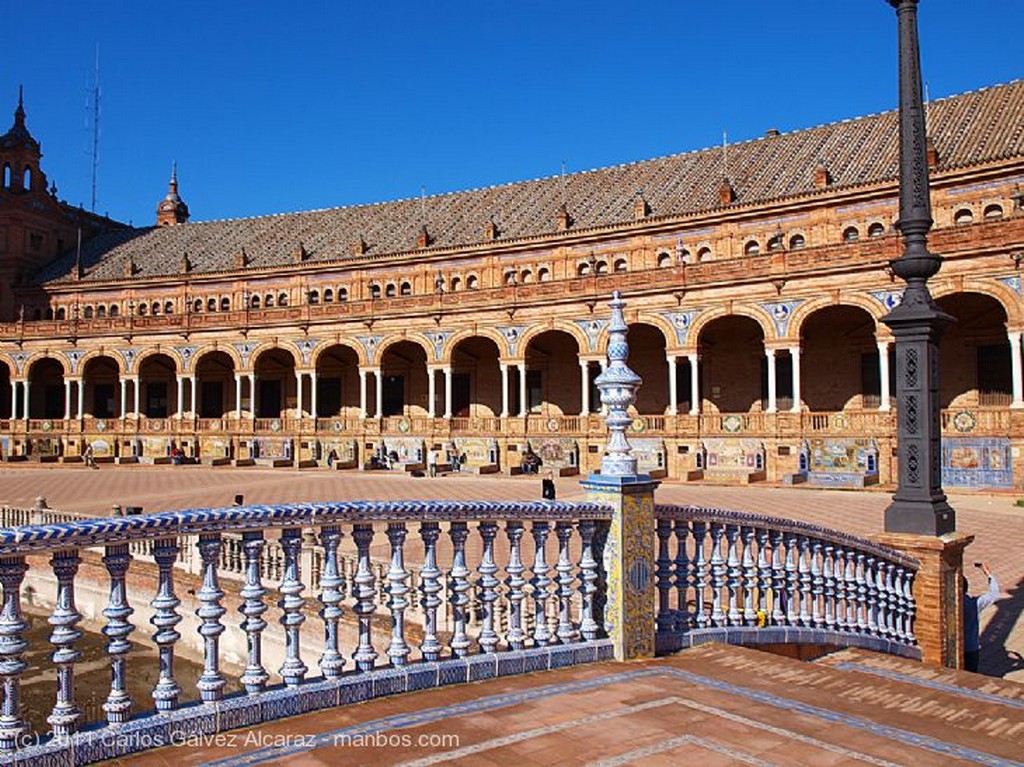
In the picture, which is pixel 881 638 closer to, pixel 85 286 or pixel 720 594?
pixel 720 594

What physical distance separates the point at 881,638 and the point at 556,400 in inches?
1186

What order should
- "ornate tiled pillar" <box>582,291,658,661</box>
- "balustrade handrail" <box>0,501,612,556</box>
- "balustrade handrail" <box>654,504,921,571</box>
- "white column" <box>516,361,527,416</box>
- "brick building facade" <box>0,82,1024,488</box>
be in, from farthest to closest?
"white column" <box>516,361,527,416</box>
"brick building facade" <box>0,82,1024,488</box>
"balustrade handrail" <box>654,504,921,571</box>
"ornate tiled pillar" <box>582,291,658,661</box>
"balustrade handrail" <box>0,501,612,556</box>

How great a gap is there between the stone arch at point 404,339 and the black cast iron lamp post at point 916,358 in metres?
29.7

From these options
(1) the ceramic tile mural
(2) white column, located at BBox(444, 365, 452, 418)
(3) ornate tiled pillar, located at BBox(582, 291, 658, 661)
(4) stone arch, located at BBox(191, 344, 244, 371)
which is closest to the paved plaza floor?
(1) the ceramic tile mural

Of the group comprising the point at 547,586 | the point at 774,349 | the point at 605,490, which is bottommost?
the point at 547,586

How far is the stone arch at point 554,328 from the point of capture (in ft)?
111

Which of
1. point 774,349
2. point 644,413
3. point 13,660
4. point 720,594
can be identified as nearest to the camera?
point 13,660

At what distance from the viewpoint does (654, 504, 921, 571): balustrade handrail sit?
615 centimetres

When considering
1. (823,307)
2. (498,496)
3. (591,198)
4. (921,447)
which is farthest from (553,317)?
(921,447)

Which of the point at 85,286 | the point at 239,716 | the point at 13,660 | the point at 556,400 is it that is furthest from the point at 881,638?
the point at 85,286

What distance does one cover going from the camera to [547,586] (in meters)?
5.43

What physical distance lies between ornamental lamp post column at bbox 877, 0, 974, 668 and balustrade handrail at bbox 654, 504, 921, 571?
28cm

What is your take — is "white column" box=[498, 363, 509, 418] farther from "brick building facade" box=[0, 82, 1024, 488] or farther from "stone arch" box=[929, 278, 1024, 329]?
"stone arch" box=[929, 278, 1024, 329]

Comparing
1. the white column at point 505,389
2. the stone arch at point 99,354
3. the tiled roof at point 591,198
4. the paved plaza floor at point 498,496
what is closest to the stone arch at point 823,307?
the tiled roof at point 591,198
